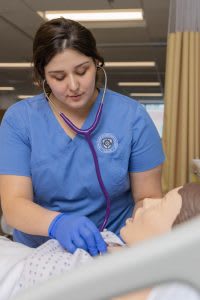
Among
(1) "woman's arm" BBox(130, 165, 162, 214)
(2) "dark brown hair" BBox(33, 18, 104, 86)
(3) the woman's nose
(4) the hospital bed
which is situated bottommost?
(1) "woman's arm" BBox(130, 165, 162, 214)

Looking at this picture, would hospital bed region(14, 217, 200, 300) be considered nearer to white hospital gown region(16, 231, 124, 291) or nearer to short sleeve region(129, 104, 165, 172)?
white hospital gown region(16, 231, 124, 291)

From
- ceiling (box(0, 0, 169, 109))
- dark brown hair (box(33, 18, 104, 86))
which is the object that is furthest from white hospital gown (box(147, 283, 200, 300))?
ceiling (box(0, 0, 169, 109))

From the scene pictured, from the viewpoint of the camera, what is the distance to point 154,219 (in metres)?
0.97

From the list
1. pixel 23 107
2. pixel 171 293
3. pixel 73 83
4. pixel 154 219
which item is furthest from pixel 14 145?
pixel 171 293

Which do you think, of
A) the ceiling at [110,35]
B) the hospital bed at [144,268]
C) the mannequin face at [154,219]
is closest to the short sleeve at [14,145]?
the mannequin face at [154,219]

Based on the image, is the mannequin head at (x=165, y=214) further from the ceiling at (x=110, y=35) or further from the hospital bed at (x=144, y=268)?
the ceiling at (x=110, y=35)

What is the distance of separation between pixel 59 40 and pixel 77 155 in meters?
0.35

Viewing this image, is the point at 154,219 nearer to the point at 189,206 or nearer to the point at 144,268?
the point at 189,206

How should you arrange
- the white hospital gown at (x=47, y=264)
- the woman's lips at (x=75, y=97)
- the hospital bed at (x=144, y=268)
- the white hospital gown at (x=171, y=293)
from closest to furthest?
1. the hospital bed at (x=144, y=268)
2. the white hospital gown at (x=171, y=293)
3. the white hospital gown at (x=47, y=264)
4. the woman's lips at (x=75, y=97)

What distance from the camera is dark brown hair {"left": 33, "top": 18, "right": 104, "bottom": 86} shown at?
1.29m

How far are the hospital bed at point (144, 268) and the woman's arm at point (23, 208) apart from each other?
770mm

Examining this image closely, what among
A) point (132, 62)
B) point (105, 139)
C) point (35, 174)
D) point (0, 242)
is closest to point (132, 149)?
point (105, 139)

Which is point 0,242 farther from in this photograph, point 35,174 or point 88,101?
point 88,101

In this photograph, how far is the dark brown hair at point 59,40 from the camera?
1290 millimetres
